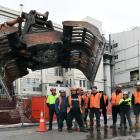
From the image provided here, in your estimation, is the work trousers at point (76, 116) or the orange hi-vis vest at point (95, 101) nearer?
the work trousers at point (76, 116)

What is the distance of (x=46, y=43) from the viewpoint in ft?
49.5

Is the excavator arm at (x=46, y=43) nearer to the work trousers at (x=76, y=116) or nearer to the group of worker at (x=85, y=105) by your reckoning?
the group of worker at (x=85, y=105)

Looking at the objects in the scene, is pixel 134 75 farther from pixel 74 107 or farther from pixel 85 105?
pixel 74 107

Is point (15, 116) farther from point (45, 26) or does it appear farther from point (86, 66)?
point (45, 26)

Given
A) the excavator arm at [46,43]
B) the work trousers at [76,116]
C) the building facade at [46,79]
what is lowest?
the work trousers at [76,116]

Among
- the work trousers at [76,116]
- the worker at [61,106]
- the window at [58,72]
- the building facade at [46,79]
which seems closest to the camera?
the work trousers at [76,116]

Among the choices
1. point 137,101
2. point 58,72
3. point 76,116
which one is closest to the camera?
point 76,116

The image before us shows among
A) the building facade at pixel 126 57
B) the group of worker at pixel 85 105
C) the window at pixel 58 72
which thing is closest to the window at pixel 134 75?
the building facade at pixel 126 57

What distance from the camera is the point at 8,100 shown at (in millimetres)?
21375

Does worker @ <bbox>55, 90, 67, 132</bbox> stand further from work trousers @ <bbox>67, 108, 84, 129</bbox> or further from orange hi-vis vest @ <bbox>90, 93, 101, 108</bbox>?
orange hi-vis vest @ <bbox>90, 93, 101, 108</bbox>

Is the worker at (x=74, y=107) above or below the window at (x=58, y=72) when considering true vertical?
below

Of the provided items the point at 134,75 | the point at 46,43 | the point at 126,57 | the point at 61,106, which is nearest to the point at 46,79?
the point at 134,75

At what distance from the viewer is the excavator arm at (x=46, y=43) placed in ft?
49.5

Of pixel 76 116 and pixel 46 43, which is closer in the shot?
pixel 76 116
